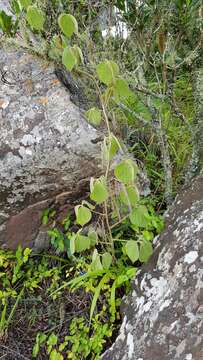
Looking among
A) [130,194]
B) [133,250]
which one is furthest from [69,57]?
[133,250]

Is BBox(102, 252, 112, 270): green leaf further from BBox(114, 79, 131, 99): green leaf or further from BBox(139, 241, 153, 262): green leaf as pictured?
BBox(114, 79, 131, 99): green leaf

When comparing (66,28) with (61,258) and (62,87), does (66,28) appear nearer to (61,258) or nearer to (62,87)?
(62,87)

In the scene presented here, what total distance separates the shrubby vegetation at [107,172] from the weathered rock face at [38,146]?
0.30 ft

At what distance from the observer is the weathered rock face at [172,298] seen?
1.66 m

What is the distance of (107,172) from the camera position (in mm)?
2043

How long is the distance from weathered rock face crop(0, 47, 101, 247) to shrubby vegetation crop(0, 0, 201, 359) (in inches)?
3.6

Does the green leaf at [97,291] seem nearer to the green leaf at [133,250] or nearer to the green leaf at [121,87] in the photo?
the green leaf at [133,250]

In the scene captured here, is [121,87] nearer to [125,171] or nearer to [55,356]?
[125,171]

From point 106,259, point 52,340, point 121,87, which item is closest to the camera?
point 121,87

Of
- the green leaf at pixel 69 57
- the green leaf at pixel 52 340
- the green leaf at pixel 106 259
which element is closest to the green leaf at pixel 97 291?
the green leaf at pixel 106 259

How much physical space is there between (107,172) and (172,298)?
0.58 m

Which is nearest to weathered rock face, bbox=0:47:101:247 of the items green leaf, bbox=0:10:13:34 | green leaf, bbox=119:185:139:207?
green leaf, bbox=0:10:13:34

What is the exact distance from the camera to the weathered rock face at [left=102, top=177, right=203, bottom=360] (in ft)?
5.44

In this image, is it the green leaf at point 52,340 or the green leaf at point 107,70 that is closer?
the green leaf at point 107,70
